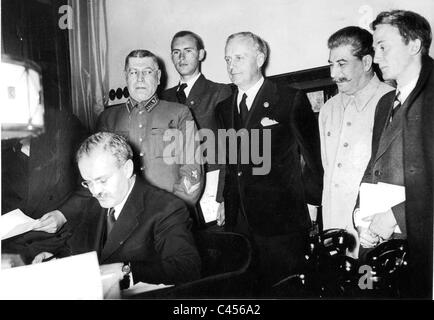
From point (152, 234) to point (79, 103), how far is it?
85 centimetres

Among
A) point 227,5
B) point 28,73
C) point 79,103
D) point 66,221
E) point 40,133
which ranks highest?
point 227,5

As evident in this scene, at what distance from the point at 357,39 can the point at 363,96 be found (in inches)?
11.3

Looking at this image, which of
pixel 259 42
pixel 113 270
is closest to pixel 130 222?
pixel 113 270

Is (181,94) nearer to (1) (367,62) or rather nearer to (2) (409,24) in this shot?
(1) (367,62)

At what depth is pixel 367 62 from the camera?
7.46 ft

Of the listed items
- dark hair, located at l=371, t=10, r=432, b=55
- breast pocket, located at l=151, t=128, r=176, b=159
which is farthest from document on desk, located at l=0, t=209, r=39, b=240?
dark hair, located at l=371, t=10, r=432, b=55

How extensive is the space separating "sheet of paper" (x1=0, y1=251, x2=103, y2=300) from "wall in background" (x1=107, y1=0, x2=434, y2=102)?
988 mm

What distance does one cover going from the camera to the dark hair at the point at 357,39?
2273 millimetres

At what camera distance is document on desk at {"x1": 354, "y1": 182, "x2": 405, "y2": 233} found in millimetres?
2260

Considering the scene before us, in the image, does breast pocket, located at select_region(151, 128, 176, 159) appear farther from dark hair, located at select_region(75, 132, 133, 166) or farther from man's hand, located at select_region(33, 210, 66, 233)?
man's hand, located at select_region(33, 210, 66, 233)

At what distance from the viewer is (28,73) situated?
2.50 meters

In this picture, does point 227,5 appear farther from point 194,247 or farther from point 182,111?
point 194,247

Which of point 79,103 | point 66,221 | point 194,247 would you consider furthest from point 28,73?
point 194,247

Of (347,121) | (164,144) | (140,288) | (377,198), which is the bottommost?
(140,288)
